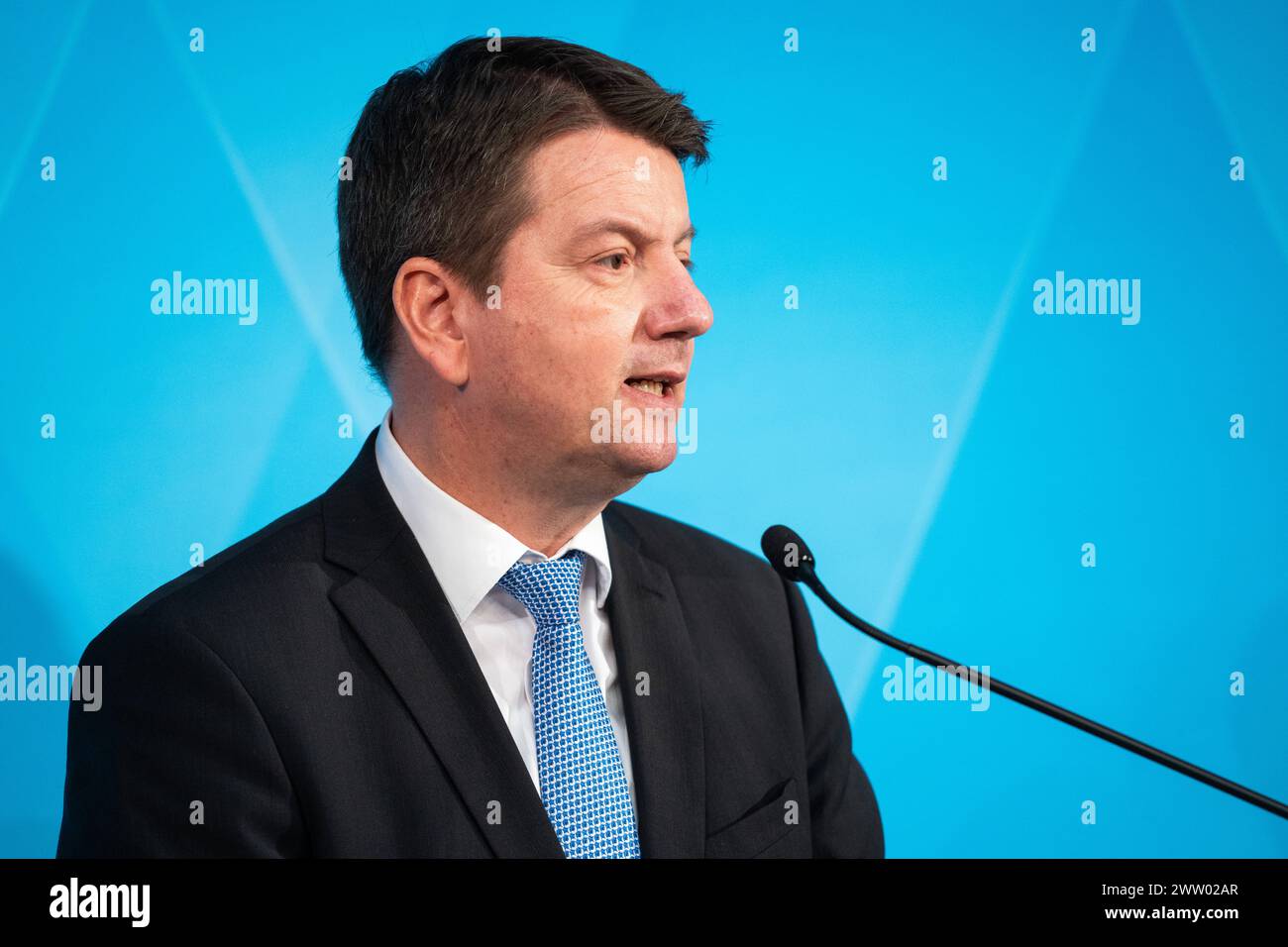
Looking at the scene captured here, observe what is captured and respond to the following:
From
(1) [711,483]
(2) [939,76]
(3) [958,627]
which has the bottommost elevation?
(3) [958,627]

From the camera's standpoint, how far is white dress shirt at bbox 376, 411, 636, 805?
1807 millimetres

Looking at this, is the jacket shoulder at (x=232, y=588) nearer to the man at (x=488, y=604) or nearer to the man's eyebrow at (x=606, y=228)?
the man at (x=488, y=604)

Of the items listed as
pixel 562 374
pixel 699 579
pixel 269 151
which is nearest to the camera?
pixel 562 374

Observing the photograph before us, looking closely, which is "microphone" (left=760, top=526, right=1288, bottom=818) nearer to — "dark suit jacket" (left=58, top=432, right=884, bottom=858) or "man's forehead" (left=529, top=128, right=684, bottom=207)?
"dark suit jacket" (left=58, top=432, right=884, bottom=858)

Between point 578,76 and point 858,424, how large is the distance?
123 cm

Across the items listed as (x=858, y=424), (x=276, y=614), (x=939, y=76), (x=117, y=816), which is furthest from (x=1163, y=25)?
(x=117, y=816)

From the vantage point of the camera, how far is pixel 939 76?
9.31 feet

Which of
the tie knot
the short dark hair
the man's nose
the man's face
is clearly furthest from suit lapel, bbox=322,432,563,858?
the man's nose

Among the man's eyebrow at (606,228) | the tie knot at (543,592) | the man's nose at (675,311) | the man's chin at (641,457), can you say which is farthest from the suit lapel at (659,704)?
the man's eyebrow at (606,228)

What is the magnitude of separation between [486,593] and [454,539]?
3.7 inches

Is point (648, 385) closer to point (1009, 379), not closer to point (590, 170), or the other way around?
point (590, 170)

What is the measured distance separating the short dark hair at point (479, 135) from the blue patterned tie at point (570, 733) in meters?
0.47

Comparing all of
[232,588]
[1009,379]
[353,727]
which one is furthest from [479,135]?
[1009,379]
